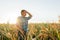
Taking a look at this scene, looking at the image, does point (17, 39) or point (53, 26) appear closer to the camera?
point (17, 39)

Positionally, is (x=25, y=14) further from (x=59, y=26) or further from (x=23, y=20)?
(x=59, y=26)

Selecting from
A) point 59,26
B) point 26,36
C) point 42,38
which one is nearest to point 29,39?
point 26,36

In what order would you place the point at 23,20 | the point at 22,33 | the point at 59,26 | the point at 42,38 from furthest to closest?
the point at 59,26 < the point at 42,38 < the point at 23,20 < the point at 22,33

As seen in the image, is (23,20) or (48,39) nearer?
(23,20)

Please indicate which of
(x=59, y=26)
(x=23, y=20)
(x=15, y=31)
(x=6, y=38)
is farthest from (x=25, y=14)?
(x=59, y=26)

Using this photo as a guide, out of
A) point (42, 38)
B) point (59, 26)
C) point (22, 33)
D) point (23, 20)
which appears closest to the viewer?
point (22, 33)

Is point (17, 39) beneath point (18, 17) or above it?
beneath

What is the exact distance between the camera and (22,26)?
22.7 feet

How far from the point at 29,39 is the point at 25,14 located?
30.6 inches

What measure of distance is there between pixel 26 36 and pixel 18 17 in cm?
63

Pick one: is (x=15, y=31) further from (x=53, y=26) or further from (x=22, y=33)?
(x=53, y=26)

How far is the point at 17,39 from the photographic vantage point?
687 cm

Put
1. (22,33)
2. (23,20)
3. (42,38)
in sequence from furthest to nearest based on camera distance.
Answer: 1. (42,38)
2. (23,20)
3. (22,33)

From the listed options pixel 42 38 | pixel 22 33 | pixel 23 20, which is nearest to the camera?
pixel 22 33
